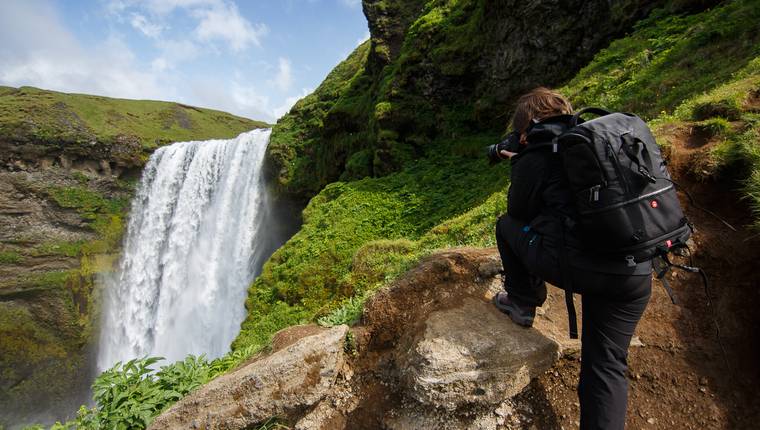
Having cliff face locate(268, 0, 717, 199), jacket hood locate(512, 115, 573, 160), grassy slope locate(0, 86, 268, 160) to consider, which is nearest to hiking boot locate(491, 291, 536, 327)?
jacket hood locate(512, 115, 573, 160)

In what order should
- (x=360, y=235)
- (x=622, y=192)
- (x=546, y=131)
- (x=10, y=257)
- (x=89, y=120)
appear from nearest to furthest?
1. (x=622, y=192)
2. (x=546, y=131)
3. (x=360, y=235)
4. (x=10, y=257)
5. (x=89, y=120)

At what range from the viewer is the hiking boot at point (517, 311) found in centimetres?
312

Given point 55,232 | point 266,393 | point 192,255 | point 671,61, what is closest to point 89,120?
point 55,232

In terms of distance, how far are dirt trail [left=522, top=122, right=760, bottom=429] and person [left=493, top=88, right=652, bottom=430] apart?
A: 2.22 ft

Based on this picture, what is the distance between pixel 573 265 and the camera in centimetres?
232

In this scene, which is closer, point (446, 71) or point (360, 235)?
point (360, 235)

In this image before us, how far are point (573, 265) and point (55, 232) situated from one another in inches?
1821

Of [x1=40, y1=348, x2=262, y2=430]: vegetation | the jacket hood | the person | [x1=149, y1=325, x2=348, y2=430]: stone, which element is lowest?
[x1=40, y1=348, x2=262, y2=430]: vegetation

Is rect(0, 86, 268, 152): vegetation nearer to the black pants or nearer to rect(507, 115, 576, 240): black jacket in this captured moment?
rect(507, 115, 576, 240): black jacket

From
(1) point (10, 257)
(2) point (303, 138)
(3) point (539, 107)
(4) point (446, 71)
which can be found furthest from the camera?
(1) point (10, 257)

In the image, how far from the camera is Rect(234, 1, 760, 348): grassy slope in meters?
5.57

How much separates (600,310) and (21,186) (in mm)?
47127

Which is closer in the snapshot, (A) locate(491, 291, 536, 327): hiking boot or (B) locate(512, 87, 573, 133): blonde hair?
(B) locate(512, 87, 573, 133): blonde hair

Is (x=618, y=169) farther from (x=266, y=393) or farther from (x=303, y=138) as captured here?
(x=303, y=138)
